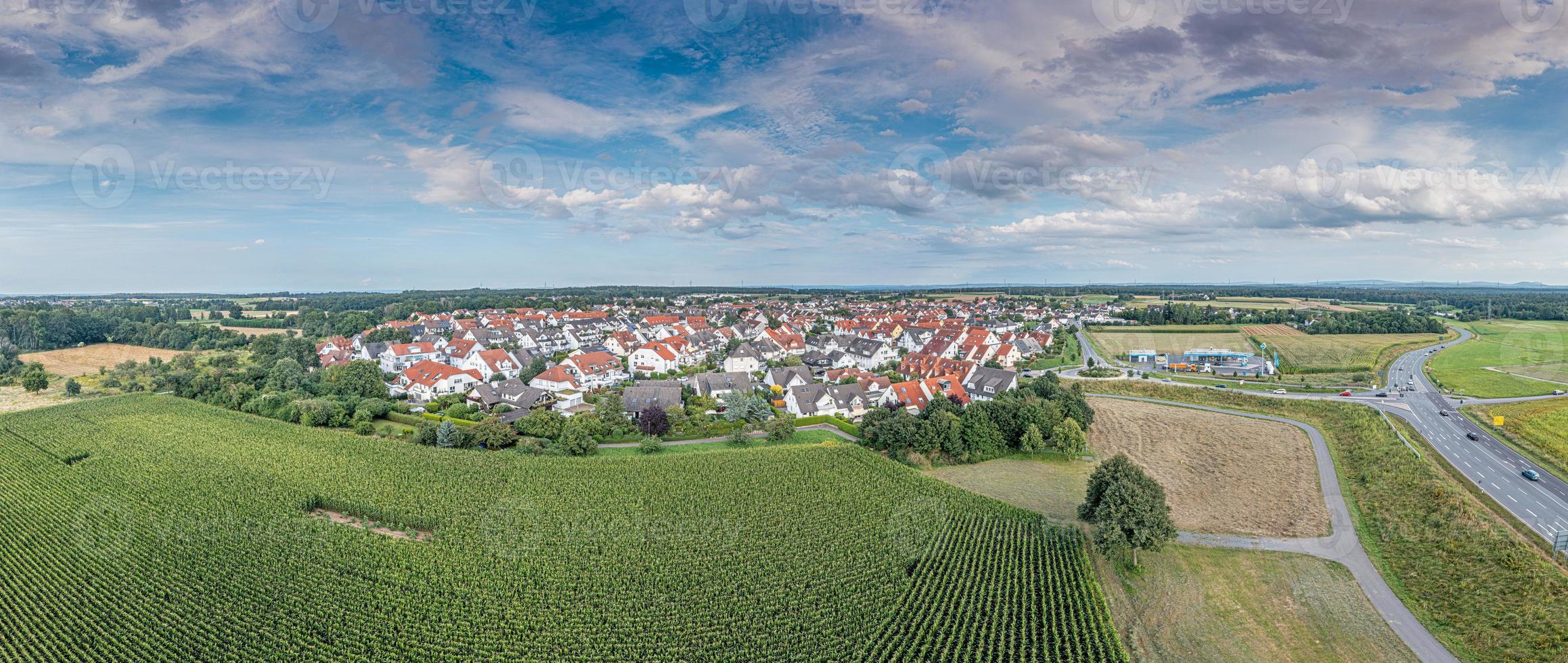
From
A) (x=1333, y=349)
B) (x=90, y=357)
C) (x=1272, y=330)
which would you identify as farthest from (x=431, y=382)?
(x=1272, y=330)

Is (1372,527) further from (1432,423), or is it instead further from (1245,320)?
(1245,320)

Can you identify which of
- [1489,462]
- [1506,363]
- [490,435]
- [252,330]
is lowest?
[1489,462]

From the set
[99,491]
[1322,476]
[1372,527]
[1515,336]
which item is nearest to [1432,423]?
[1322,476]

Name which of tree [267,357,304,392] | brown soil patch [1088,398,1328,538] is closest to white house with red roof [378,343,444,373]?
tree [267,357,304,392]

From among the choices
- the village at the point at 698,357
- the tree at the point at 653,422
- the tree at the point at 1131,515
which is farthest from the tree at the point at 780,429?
the tree at the point at 1131,515

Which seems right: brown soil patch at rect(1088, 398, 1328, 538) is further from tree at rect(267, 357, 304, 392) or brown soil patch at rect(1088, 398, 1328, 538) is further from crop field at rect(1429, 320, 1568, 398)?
tree at rect(267, 357, 304, 392)

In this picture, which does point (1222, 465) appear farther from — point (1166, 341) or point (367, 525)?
point (1166, 341)
